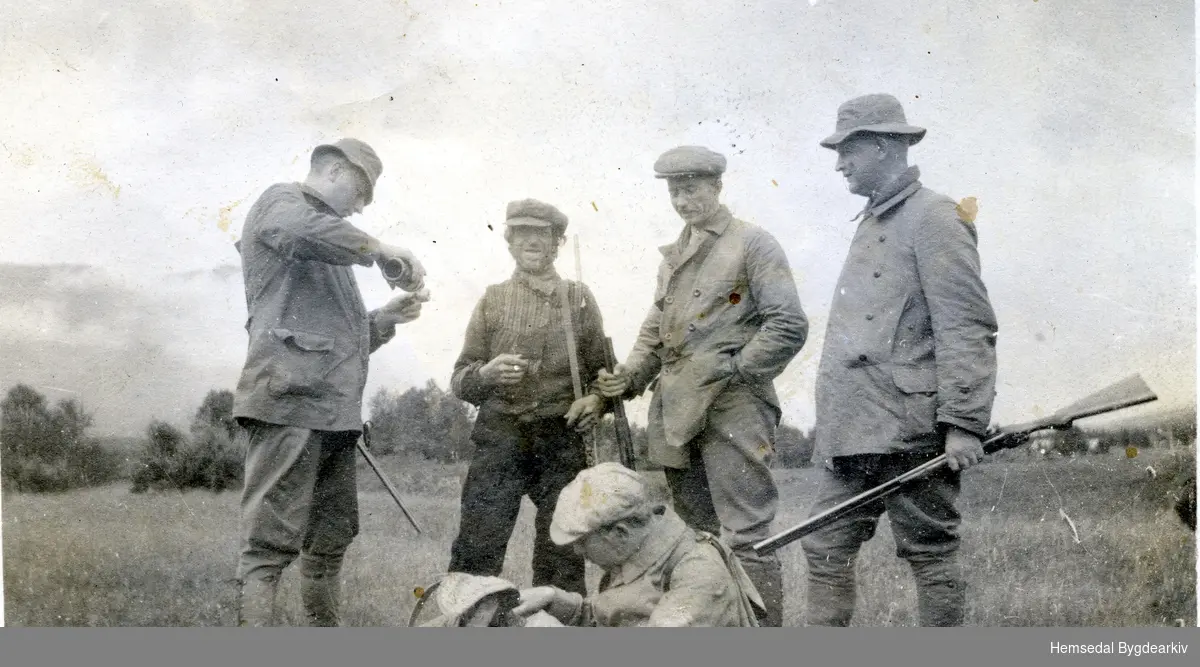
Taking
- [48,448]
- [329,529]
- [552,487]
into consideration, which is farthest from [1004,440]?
[48,448]

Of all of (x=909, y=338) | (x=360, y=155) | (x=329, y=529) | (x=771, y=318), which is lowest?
(x=329, y=529)

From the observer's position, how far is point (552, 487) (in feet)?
17.8

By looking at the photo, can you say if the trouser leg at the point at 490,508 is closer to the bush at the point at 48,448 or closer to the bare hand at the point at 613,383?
the bare hand at the point at 613,383

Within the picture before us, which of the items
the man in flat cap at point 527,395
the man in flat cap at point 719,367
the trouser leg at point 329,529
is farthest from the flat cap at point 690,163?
the trouser leg at point 329,529

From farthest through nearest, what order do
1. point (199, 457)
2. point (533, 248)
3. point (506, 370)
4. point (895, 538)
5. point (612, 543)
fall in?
point (199, 457) < point (533, 248) < point (506, 370) < point (895, 538) < point (612, 543)

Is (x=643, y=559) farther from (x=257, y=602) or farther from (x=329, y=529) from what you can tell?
(x=257, y=602)

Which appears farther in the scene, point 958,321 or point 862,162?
point 862,162

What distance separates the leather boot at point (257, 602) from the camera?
5.10m

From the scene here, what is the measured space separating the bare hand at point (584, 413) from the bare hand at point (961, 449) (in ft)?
4.73

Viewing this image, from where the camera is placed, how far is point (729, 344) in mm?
5242

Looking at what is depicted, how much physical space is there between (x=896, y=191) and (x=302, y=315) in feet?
8.11

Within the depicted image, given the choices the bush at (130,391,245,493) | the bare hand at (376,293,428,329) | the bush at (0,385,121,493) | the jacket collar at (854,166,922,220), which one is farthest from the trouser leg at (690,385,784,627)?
the bush at (0,385,121,493)

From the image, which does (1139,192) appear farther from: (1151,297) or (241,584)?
(241,584)

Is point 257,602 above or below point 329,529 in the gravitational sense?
below
